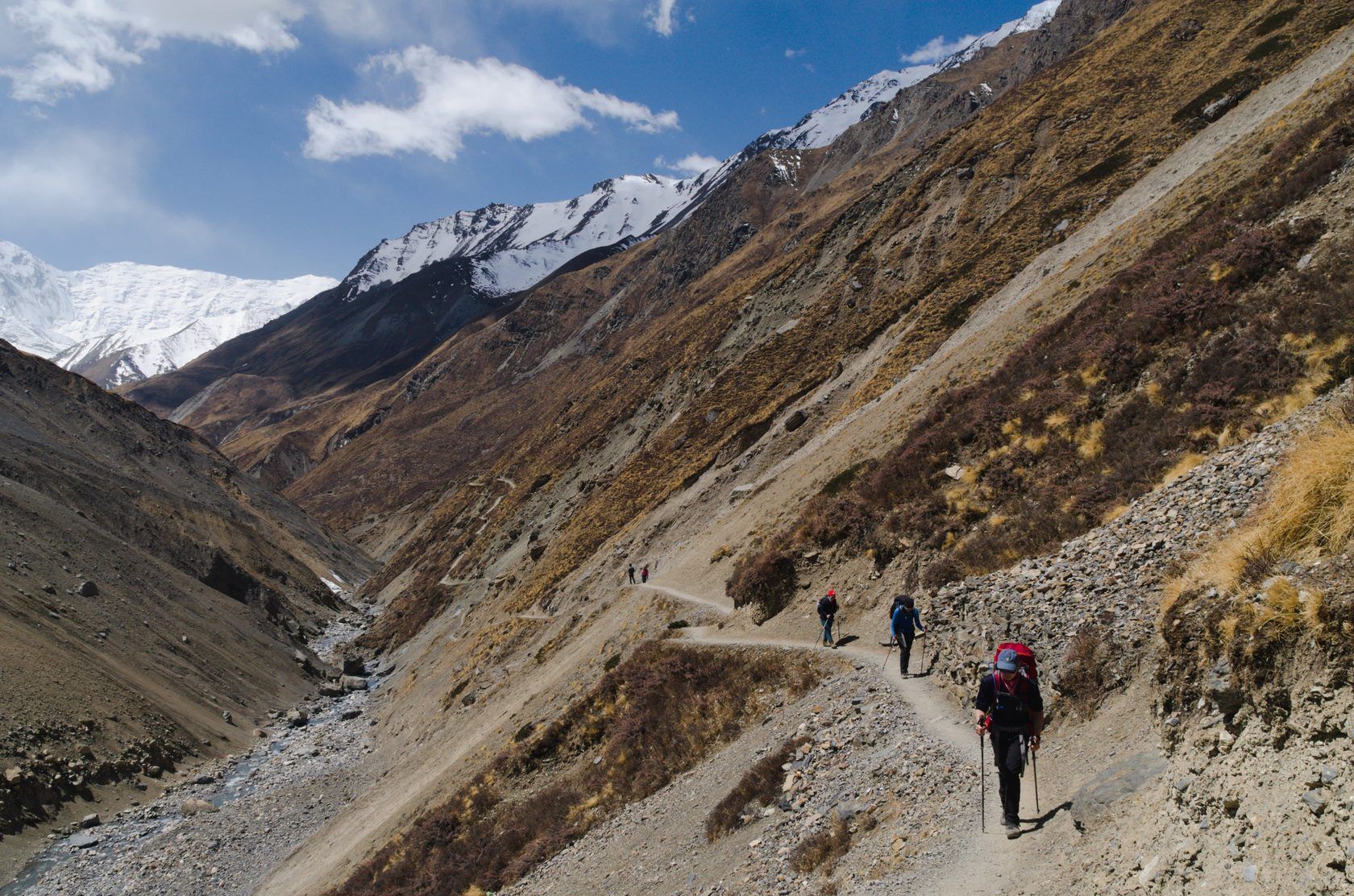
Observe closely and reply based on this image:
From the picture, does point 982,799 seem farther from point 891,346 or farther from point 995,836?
point 891,346

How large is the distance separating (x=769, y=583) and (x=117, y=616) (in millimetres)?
41049

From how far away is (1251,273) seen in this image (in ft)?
54.9

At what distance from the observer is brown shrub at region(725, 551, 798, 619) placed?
2119 centimetres

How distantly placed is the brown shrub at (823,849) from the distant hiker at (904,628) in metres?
3.90

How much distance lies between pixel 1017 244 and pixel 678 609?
3252cm

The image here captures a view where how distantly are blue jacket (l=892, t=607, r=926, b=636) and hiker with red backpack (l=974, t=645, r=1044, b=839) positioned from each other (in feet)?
18.0

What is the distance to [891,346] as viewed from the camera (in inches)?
1692

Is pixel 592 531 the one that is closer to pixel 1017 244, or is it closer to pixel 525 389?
pixel 1017 244

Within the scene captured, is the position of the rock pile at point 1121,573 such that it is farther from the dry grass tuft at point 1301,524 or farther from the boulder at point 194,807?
the boulder at point 194,807

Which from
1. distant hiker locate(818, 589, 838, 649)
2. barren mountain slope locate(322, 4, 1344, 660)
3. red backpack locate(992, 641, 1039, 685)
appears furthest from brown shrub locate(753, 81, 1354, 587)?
red backpack locate(992, 641, 1039, 685)

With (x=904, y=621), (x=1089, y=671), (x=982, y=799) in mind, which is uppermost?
(x=904, y=621)

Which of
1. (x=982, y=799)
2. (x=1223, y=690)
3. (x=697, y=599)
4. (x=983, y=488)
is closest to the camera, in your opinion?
(x=1223, y=690)

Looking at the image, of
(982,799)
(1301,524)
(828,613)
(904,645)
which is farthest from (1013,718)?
(828,613)

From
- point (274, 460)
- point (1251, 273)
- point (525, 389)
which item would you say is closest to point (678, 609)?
point (1251, 273)
